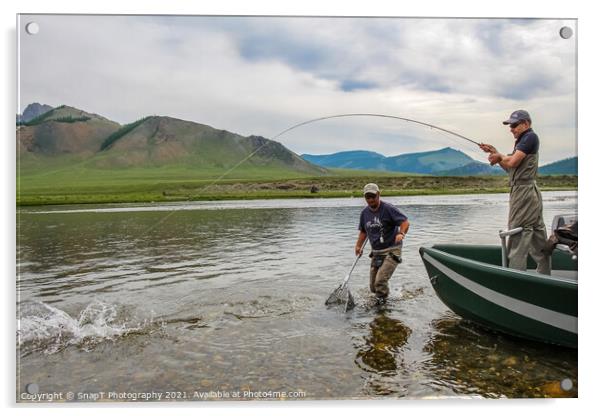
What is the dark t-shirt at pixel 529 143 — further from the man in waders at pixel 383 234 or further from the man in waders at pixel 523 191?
the man in waders at pixel 383 234

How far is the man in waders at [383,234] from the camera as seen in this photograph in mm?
7211

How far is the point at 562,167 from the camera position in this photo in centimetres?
557

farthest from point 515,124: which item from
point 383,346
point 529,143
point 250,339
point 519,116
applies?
point 250,339

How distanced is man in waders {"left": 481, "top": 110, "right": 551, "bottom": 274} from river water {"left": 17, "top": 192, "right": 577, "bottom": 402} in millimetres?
497

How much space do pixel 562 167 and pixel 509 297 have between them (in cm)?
168

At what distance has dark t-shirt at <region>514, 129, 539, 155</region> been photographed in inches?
209

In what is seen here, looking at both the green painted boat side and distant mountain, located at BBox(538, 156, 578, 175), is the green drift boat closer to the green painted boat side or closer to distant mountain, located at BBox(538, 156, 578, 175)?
the green painted boat side

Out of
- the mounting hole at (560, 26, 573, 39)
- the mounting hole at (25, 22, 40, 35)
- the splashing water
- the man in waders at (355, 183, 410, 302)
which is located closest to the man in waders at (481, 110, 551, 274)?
the mounting hole at (560, 26, 573, 39)

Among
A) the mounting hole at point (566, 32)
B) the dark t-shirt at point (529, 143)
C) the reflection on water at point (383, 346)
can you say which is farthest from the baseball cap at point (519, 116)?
the reflection on water at point (383, 346)

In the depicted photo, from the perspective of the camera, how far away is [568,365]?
500cm

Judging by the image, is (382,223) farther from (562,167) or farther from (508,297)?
(562,167)

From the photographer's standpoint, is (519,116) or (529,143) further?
(519,116)

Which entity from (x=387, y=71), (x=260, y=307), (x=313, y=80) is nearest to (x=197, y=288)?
(x=260, y=307)
